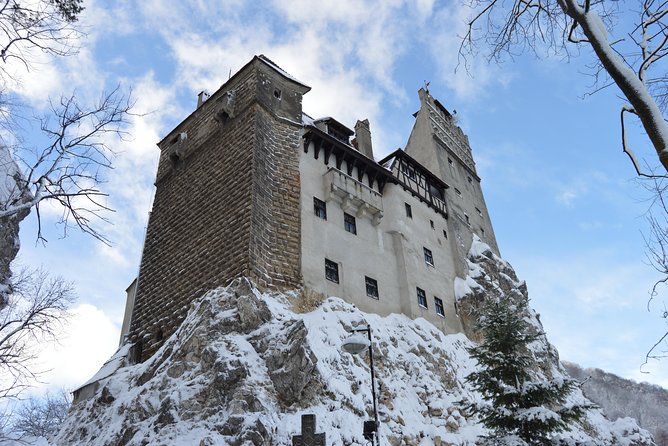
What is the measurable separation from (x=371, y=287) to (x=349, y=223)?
2.85 m

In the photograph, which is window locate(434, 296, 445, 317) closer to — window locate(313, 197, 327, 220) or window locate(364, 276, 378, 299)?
window locate(364, 276, 378, 299)

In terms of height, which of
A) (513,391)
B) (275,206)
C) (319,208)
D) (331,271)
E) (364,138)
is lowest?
(513,391)

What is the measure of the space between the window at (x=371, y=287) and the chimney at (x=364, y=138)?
679cm

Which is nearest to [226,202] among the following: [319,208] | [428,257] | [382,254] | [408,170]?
[319,208]

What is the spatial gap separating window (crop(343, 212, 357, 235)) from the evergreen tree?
8.60m

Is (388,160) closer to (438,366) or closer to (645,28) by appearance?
(438,366)

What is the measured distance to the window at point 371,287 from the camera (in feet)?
66.5

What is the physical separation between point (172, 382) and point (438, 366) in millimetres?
10250

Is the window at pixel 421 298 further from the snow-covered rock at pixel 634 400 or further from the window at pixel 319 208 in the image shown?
the snow-covered rock at pixel 634 400

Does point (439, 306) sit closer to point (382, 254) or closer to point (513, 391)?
point (382, 254)

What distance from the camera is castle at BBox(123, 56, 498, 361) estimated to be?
17984 mm

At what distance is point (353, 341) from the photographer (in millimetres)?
9750

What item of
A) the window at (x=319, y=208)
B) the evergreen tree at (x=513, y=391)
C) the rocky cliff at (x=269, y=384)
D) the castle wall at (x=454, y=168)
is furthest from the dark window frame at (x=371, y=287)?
the castle wall at (x=454, y=168)

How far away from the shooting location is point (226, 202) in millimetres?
18828
